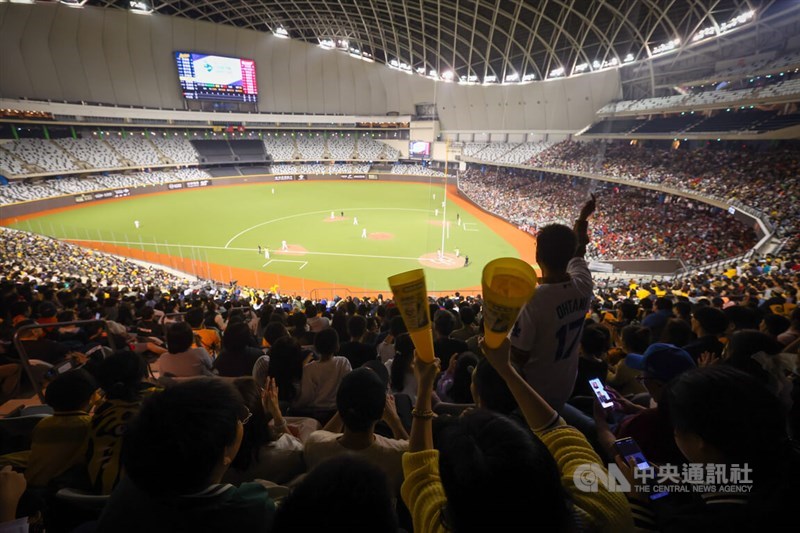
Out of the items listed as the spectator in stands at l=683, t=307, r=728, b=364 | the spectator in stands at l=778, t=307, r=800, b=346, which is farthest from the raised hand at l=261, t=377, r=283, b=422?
the spectator in stands at l=778, t=307, r=800, b=346

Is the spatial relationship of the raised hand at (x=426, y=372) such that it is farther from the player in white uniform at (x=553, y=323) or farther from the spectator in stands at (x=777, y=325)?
the spectator in stands at (x=777, y=325)

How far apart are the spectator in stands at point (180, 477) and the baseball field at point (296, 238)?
65.5 ft

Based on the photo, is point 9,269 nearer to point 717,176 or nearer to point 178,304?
point 178,304

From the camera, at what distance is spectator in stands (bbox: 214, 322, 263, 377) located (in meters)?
5.41

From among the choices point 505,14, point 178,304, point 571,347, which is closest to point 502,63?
point 505,14

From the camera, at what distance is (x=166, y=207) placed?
140ft

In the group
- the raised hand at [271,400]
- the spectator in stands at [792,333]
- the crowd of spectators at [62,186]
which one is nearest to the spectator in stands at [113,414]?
the raised hand at [271,400]

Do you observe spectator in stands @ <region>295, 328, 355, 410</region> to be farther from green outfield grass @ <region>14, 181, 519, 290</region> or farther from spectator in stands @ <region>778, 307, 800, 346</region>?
green outfield grass @ <region>14, 181, 519, 290</region>

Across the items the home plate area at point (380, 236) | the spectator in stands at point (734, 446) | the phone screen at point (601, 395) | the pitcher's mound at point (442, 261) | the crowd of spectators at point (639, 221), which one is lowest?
the pitcher's mound at point (442, 261)

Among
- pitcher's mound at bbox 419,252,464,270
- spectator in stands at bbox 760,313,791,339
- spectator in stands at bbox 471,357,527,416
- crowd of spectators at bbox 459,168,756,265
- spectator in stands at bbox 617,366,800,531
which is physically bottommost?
pitcher's mound at bbox 419,252,464,270

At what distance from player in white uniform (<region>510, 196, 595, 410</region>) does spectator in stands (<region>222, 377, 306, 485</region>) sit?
1.91 meters

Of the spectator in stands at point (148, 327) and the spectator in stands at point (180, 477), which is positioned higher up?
the spectator in stands at point (180, 477)

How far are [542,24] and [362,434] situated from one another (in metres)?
44.5

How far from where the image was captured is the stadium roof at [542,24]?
2759 cm
